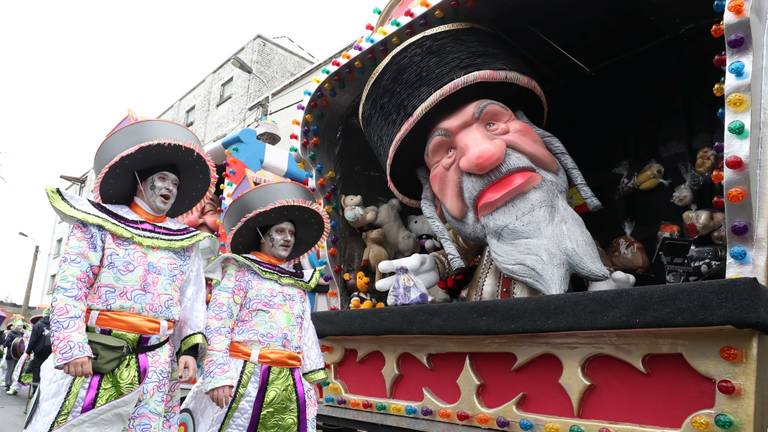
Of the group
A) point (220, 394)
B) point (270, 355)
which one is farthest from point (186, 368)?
point (270, 355)

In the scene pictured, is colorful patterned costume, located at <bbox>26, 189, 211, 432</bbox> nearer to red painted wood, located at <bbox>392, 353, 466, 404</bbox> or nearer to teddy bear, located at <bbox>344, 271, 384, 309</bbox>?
red painted wood, located at <bbox>392, 353, 466, 404</bbox>

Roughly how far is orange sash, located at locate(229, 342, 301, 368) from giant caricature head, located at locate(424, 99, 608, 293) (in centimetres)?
117

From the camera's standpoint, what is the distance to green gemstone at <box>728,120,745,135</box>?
2057mm

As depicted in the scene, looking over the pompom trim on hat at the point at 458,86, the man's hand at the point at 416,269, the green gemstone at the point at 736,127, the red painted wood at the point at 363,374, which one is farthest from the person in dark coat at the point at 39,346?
the green gemstone at the point at 736,127

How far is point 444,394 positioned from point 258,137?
4.17 m

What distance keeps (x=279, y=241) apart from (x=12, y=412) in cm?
686

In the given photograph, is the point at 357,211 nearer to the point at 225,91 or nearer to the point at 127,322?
the point at 127,322

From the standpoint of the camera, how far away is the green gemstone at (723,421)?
73.1 inches

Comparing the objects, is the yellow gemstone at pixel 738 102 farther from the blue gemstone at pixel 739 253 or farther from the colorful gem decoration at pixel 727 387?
the colorful gem decoration at pixel 727 387

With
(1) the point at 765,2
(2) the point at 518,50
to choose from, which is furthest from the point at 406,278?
(1) the point at 765,2

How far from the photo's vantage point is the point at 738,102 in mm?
2084

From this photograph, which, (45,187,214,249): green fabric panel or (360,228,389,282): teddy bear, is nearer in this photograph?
(45,187,214,249): green fabric panel

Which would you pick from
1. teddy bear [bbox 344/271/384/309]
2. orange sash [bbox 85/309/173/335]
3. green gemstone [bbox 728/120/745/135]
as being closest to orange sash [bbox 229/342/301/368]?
orange sash [bbox 85/309/173/335]

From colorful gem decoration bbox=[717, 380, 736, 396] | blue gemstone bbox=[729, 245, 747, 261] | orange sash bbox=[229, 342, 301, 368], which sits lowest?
colorful gem decoration bbox=[717, 380, 736, 396]
